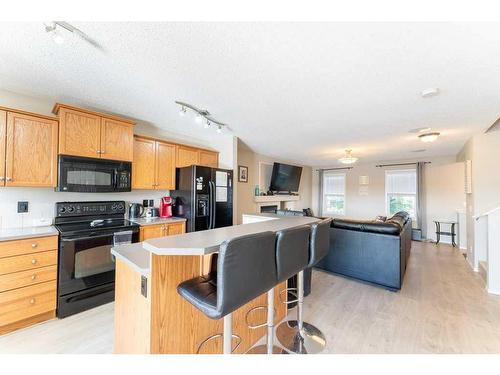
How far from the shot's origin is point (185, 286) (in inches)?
45.1

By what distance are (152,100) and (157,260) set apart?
Answer: 6.70ft

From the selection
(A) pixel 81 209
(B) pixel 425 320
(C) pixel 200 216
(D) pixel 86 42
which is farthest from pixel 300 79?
(A) pixel 81 209

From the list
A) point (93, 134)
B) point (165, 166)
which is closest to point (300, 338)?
point (165, 166)

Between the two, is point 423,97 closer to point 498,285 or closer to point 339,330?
point 339,330

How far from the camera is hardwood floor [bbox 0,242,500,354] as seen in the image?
5.78 feet

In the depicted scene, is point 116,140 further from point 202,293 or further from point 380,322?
point 380,322

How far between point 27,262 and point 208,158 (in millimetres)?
2625

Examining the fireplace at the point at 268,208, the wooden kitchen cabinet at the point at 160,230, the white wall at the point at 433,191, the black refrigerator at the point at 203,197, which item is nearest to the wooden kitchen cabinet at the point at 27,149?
the wooden kitchen cabinet at the point at 160,230

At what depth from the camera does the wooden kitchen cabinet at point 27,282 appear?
1.84 meters

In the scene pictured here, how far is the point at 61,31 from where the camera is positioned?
4.46ft

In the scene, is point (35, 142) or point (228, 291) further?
point (35, 142)

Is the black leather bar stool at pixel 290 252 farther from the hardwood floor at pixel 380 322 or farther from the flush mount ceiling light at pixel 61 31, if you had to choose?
the flush mount ceiling light at pixel 61 31

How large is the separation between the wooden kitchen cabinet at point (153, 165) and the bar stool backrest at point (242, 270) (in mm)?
2539

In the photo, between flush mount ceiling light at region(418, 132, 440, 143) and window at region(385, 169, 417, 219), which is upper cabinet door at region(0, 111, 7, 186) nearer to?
flush mount ceiling light at region(418, 132, 440, 143)
